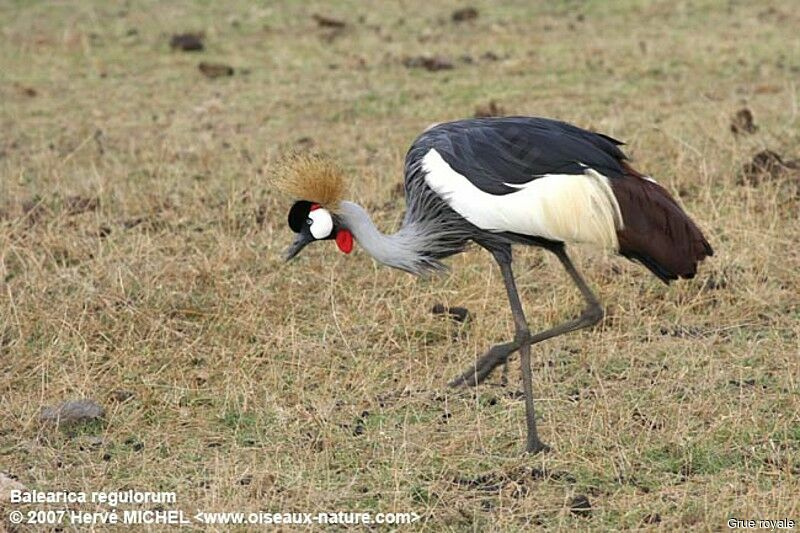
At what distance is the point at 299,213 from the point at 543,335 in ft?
3.01

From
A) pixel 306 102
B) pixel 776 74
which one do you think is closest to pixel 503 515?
pixel 306 102

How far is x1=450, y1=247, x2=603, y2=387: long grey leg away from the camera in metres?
4.57

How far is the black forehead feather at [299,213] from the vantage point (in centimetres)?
459

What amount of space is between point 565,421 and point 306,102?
4.68 metres

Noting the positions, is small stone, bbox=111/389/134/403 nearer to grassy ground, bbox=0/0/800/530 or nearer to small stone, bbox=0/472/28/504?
grassy ground, bbox=0/0/800/530

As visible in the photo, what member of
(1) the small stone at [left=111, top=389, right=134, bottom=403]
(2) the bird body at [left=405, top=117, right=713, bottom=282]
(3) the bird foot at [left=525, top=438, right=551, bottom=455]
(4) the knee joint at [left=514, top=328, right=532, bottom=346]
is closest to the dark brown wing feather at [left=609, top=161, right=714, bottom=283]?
(2) the bird body at [left=405, top=117, right=713, bottom=282]

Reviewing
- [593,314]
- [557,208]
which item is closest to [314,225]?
[557,208]

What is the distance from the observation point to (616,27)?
10.7 m

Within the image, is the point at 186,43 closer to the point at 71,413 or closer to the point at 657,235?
the point at 71,413

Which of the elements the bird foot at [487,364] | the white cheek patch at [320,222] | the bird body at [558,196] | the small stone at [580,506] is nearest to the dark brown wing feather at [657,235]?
the bird body at [558,196]

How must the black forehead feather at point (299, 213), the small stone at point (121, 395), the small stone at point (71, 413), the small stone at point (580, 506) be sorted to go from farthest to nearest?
the small stone at point (121, 395)
the black forehead feather at point (299, 213)
the small stone at point (71, 413)
the small stone at point (580, 506)

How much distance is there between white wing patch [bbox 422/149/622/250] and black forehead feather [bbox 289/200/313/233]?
0.55 m

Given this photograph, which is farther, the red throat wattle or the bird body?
the red throat wattle

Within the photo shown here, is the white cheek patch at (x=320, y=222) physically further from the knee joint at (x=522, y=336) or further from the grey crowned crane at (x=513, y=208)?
the knee joint at (x=522, y=336)
